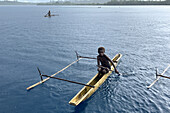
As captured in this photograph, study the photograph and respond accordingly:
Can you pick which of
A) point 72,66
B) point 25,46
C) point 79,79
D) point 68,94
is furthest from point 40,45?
point 68,94

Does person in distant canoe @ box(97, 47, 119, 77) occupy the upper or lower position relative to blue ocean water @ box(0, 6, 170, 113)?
upper

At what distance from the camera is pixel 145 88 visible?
44.1ft

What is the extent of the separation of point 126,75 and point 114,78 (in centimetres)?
159

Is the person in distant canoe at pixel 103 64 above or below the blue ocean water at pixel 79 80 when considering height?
above

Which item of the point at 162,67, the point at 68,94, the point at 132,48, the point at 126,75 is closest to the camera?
the point at 68,94

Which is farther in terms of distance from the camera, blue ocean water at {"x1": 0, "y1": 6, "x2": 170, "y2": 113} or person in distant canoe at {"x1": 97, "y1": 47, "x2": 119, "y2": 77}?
person in distant canoe at {"x1": 97, "y1": 47, "x2": 119, "y2": 77}

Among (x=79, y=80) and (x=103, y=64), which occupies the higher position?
(x=103, y=64)

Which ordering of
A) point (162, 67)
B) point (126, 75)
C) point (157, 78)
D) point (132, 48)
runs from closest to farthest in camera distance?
point (157, 78) < point (126, 75) < point (162, 67) < point (132, 48)

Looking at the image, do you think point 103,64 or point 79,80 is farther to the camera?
point 79,80

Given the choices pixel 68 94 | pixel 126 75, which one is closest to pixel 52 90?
pixel 68 94

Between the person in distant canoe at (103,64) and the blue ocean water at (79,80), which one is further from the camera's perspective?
the person in distant canoe at (103,64)

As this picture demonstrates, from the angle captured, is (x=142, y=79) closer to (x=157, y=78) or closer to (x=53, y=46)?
(x=157, y=78)

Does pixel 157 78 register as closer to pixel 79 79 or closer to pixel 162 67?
pixel 162 67

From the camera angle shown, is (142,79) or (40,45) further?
(40,45)
